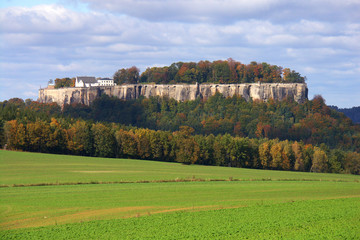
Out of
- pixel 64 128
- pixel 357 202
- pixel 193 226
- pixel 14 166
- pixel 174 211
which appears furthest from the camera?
pixel 64 128

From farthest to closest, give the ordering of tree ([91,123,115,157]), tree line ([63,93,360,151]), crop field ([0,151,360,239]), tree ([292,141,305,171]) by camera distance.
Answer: tree line ([63,93,360,151]) < tree ([292,141,305,171]) < tree ([91,123,115,157]) < crop field ([0,151,360,239])

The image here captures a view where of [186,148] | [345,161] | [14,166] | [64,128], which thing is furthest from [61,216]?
[345,161]

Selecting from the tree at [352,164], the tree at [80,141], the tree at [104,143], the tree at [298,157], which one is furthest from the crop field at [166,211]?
the tree at [352,164]

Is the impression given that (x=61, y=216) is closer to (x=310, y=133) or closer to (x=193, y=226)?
(x=193, y=226)

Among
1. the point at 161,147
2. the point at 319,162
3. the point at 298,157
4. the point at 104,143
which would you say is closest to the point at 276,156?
the point at 298,157

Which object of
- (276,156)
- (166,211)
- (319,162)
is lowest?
(319,162)

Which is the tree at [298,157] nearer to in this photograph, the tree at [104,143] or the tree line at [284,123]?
the tree at [104,143]

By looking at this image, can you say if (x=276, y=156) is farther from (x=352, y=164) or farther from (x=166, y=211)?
(x=166, y=211)

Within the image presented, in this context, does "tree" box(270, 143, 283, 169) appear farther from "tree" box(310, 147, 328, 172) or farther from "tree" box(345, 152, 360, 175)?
"tree" box(345, 152, 360, 175)

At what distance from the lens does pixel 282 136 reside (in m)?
172

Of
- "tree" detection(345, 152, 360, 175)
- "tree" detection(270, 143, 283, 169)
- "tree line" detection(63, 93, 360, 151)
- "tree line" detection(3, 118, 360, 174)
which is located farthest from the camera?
"tree line" detection(63, 93, 360, 151)

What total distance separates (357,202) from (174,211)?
15.8 m

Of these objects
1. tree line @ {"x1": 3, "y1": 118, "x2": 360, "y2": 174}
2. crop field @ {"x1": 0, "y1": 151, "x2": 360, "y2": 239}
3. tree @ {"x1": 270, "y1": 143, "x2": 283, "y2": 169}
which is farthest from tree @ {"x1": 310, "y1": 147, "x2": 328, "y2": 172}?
crop field @ {"x1": 0, "y1": 151, "x2": 360, "y2": 239}

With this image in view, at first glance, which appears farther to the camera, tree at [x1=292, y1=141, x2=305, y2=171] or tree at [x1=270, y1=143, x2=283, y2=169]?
tree at [x1=292, y1=141, x2=305, y2=171]
